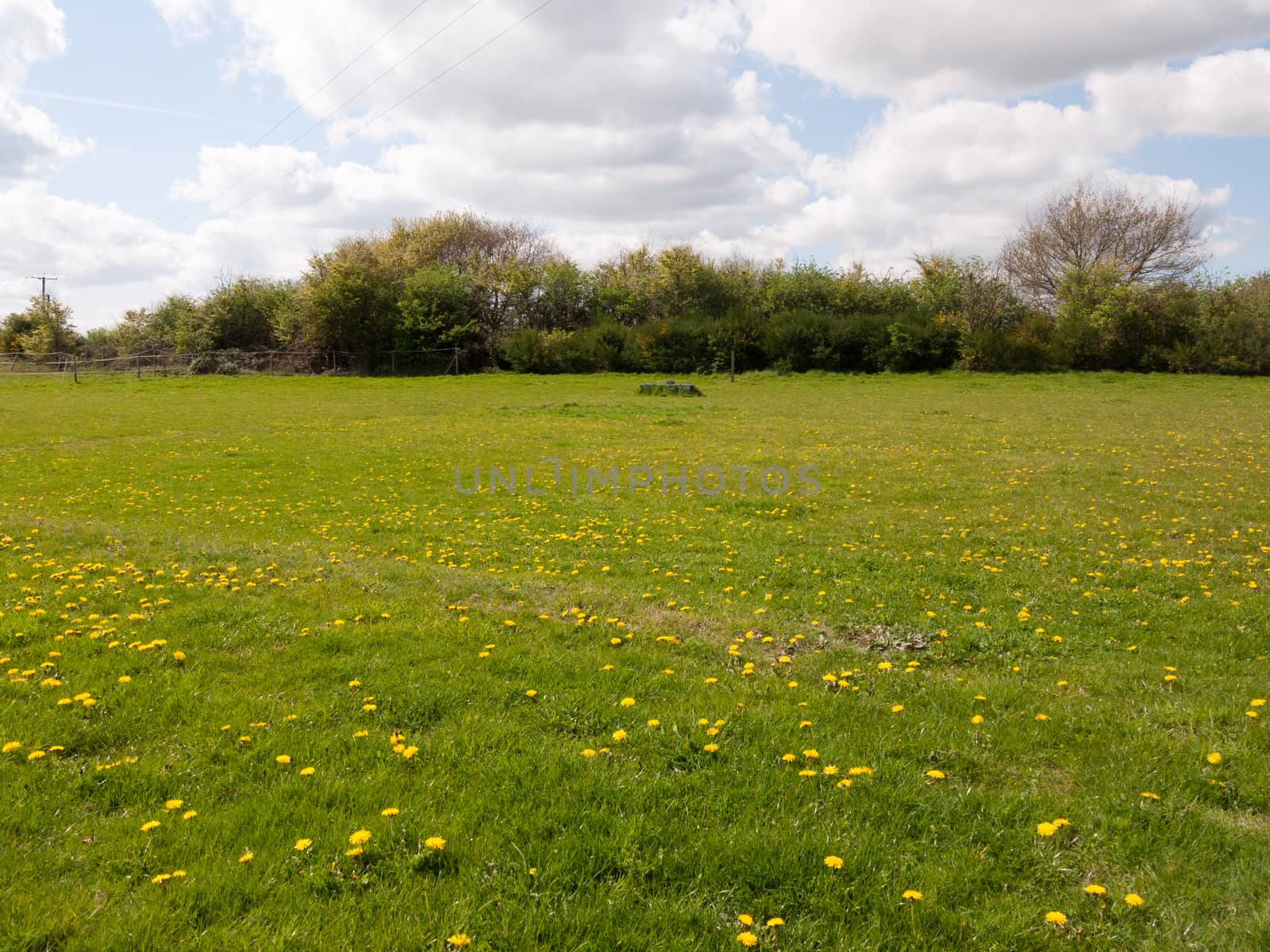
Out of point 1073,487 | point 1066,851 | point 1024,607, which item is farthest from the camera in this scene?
point 1073,487

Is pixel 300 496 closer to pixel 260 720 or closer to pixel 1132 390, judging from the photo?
pixel 260 720

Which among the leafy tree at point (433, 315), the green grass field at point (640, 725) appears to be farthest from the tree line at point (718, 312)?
the green grass field at point (640, 725)

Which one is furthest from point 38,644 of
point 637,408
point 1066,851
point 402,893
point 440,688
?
point 637,408

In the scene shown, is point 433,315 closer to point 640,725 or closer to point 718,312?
point 718,312

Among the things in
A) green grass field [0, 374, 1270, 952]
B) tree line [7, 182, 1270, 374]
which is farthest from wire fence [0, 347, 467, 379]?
green grass field [0, 374, 1270, 952]

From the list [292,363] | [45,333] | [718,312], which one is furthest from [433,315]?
[45,333]

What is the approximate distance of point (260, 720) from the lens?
4.49 metres

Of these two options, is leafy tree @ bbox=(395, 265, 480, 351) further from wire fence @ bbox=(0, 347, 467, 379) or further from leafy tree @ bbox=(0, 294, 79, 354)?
leafy tree @ bbox=(0, 294, 79, 354)

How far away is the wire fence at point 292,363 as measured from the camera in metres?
49.5

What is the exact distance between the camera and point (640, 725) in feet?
15.0

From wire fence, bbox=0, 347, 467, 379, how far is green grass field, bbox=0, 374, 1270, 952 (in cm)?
3918

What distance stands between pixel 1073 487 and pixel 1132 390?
2529cm

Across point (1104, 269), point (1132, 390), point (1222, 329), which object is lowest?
point (1132, 390)

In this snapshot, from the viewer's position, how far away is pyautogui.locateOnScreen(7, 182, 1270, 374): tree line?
40.2 m
